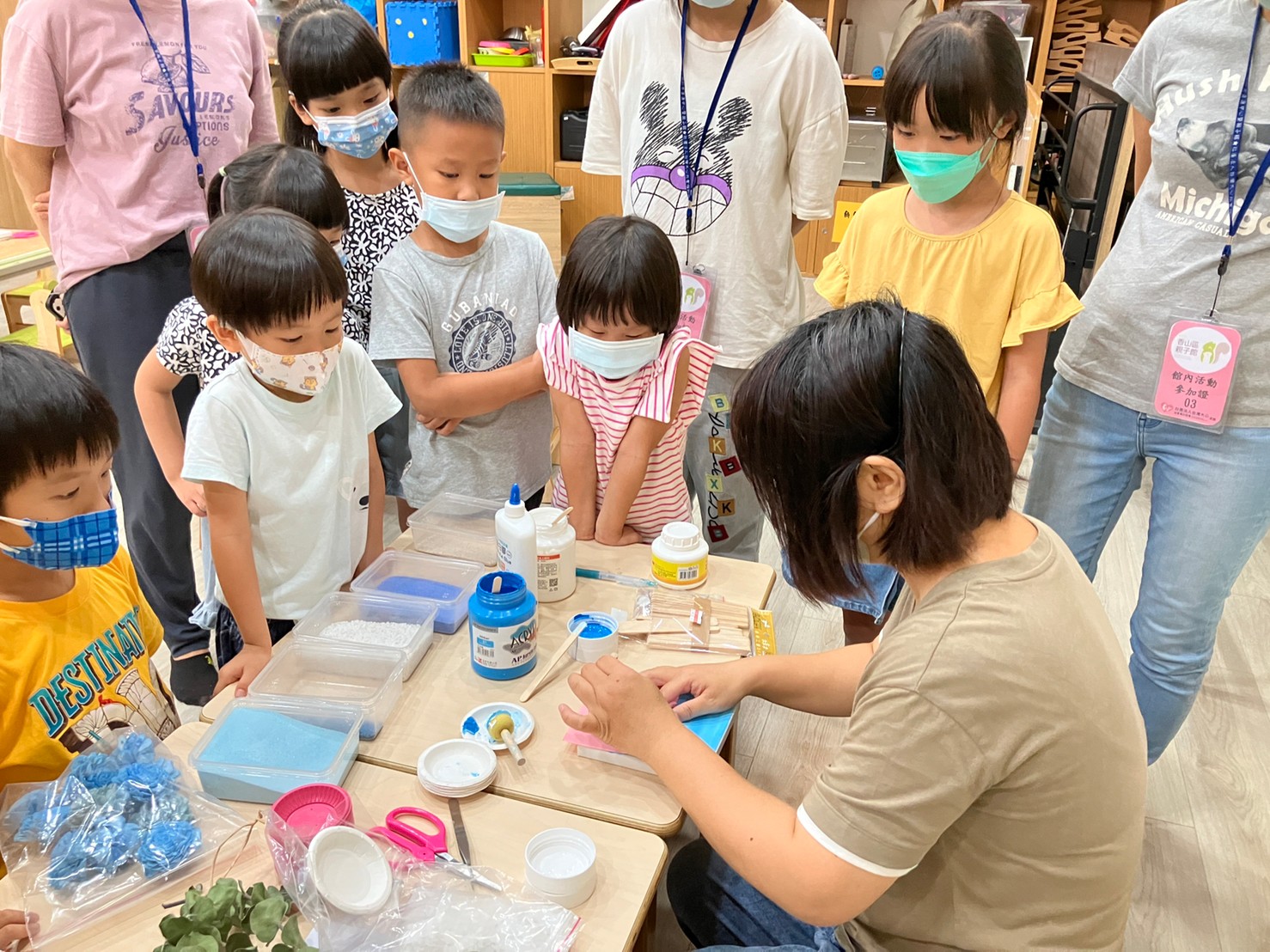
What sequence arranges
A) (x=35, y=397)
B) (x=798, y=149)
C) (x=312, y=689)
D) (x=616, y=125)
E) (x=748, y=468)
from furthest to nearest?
(x=616, y=125)
(x=798, y=149)
(x=312, y=689)
(x=35, y=397)
(x=748, y=468)

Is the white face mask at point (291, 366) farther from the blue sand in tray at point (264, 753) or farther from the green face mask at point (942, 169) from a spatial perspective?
the green face mask at point (942, 169)

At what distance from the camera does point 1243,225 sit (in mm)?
1432

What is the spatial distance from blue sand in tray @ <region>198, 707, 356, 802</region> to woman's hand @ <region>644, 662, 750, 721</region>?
0.40 metres

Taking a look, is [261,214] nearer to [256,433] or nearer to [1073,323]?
[256,433]

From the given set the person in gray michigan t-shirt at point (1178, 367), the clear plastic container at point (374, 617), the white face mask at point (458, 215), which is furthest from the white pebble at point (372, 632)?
the person in gray michigan t-shirt at point (1178, 367)

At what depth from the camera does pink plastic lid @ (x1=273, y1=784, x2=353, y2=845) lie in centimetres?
97

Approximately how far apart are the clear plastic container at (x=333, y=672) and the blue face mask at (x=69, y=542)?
25 centimetres

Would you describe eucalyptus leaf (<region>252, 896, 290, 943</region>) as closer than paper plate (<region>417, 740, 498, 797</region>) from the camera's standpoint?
Yes

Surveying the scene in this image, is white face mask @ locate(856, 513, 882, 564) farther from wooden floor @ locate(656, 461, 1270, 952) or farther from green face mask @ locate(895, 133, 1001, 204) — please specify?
wooden floor @ locate(656, 461, 1270, 952)

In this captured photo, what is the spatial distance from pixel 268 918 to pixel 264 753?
0.97ft

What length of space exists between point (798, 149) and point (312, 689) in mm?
1435

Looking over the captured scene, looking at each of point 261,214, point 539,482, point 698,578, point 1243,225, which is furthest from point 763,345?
point 261,214

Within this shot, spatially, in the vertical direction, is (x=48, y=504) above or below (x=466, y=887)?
above

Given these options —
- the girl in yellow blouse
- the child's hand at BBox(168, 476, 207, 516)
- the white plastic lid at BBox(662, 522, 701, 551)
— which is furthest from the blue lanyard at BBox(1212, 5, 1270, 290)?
the child's hand at BBox(168, 476, 207, 516)
